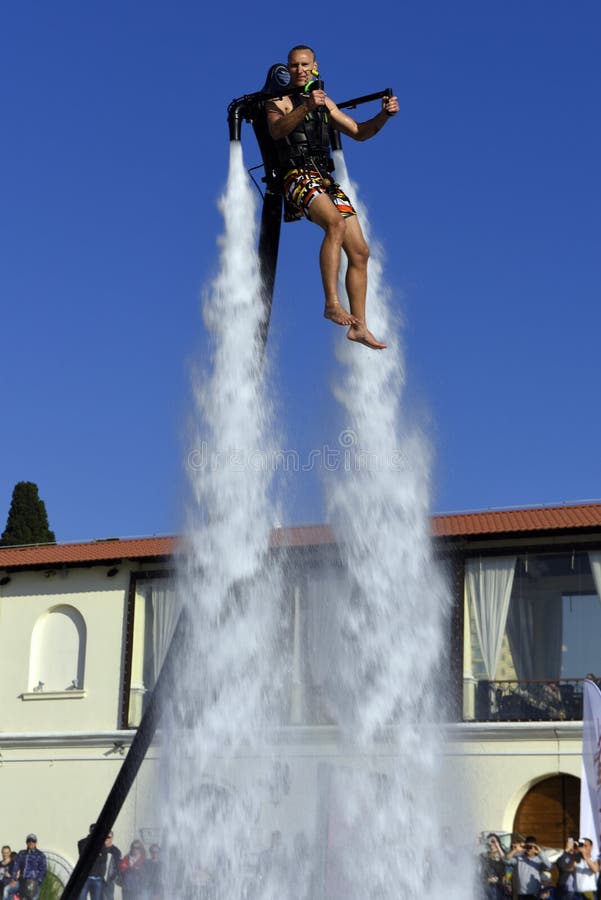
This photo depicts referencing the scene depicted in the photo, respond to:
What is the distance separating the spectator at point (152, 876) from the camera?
374 inches

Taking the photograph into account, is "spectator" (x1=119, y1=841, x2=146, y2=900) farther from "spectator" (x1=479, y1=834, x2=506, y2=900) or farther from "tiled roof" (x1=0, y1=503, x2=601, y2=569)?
"tiled roof" (x1=0, y1=503, x2=601, y2=569)

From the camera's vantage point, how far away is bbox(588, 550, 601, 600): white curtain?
23.0 metres

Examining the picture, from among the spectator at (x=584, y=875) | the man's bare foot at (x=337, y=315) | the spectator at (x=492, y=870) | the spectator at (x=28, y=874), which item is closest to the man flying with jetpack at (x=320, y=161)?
the man's bare foot at (x=337, y=315)

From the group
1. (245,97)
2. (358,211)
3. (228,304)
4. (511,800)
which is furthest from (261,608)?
A: (511,800)

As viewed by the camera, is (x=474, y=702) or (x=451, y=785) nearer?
(x=451, y=785)

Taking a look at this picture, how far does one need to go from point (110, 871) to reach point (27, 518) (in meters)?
28.6

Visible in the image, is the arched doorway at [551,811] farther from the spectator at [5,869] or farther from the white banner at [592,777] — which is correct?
the spectator at [5,869]

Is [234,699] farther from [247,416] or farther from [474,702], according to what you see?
[474,702]

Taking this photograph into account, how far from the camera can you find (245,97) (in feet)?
31.2

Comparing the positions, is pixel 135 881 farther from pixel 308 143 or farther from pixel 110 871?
pixel 110 871

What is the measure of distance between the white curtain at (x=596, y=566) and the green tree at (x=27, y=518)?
25.4 metres

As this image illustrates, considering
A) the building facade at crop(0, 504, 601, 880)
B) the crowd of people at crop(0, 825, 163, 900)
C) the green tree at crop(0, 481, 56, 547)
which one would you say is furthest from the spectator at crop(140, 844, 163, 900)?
the green tree at crop(0, 481, 56, 547)

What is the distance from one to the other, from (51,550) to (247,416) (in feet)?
60.7

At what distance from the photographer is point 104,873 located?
56.4 feet
